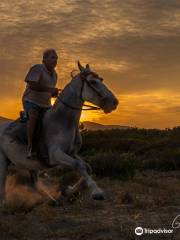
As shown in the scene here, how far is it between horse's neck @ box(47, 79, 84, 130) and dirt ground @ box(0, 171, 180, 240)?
1.57 metres

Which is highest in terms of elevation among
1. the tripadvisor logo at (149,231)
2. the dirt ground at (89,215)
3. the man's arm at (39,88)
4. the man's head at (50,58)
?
the man's head at (50,58)

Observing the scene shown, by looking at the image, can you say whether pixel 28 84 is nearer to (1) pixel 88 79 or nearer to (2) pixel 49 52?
(2) pixel 49 52

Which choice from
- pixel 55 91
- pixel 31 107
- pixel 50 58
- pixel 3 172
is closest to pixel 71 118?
pixel 55 91

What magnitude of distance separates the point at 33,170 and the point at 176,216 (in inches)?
140

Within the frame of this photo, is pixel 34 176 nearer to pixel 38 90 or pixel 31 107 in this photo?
pixel 31 107

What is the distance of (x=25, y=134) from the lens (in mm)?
10672

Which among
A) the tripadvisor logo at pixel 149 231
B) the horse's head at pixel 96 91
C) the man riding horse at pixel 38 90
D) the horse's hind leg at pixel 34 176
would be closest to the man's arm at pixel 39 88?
the man riding horse at pixel 38 90

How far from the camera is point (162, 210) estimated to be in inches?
388

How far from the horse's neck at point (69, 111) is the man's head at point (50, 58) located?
2.08ft

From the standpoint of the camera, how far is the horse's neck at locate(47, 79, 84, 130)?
977 cm

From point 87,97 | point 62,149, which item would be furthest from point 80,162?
point 87,97

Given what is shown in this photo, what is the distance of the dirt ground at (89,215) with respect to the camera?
308 inches

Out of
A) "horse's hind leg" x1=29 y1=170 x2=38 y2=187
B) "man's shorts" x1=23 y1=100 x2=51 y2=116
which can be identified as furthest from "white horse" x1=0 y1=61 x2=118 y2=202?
"horse's hind leg" x1=29 y1=170 x2=38 y2=187

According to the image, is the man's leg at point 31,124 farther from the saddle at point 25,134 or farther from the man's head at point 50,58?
the man's head at point 50,58
